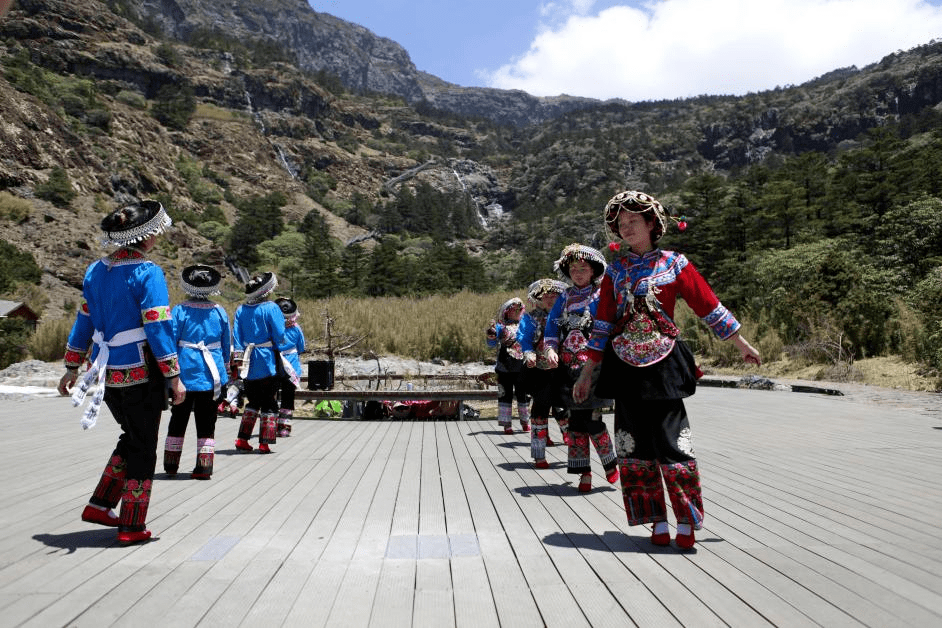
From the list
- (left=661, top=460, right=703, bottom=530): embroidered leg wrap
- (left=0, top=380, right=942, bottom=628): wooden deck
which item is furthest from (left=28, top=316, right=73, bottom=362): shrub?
(left=661, top=460, right=703, bottom=530): embroidered leg wrap

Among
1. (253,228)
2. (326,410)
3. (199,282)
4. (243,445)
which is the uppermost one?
(253,228)

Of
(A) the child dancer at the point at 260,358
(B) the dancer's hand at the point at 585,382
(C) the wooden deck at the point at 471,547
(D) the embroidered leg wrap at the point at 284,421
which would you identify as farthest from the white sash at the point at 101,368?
(D) the embroidered leg wrap at the point at 284,421

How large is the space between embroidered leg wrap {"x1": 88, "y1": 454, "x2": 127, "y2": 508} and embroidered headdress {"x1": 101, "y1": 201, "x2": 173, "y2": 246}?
1140 mm

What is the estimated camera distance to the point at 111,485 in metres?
3.44

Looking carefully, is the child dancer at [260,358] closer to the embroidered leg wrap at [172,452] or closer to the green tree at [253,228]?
the embroidered leg wrap at [172,452]

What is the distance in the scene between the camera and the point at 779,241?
29625 mm

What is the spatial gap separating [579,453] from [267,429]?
3.43 metres

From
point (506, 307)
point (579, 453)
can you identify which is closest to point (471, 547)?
point (579, 453)

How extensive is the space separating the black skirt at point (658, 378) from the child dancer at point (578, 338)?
1407 millimetres

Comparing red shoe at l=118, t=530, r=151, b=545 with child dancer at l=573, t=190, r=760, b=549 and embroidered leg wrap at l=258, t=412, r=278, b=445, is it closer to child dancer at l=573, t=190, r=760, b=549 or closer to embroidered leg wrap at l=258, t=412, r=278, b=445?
child dancer at l=573, t=190, r=760, b=549

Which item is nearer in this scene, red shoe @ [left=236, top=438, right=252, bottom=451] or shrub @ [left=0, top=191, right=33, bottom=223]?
red shoe @ [left=236, top=438, right=252, bottom=451]

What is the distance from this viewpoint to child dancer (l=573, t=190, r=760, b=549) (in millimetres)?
2961

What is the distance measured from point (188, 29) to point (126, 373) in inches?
8910

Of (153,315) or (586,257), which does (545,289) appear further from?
(153,315)
